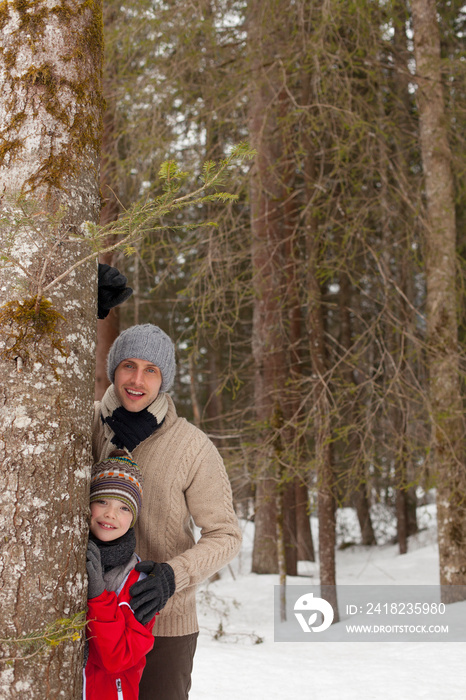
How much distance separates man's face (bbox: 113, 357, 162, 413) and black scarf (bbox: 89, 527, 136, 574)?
18.3 inches

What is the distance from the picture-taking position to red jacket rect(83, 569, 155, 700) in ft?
5.30

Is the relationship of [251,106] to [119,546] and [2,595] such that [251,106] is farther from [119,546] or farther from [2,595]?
[2,595]

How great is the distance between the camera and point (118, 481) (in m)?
1.82

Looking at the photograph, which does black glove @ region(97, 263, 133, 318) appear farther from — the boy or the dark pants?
the dark pants

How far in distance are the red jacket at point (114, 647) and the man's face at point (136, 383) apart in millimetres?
590

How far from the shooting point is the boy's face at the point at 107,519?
1784mm

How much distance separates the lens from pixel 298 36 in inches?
215

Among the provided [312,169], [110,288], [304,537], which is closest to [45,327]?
[110,288]

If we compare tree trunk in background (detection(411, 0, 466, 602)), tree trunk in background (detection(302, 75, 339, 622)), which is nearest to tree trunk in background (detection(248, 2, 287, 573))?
tree trunk in background (detection(302, 75, 339, 622))

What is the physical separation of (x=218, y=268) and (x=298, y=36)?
227 cm

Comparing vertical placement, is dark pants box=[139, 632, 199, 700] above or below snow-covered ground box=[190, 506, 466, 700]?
above

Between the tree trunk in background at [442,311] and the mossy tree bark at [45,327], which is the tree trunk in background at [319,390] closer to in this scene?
the tree trunk in background at [442,311]

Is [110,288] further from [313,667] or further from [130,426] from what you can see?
[313,667]

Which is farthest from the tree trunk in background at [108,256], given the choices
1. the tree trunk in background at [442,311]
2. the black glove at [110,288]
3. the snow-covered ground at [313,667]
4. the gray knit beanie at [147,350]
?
the black glove at [110,288]
